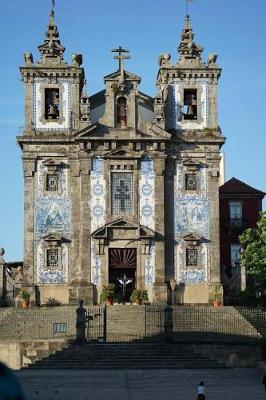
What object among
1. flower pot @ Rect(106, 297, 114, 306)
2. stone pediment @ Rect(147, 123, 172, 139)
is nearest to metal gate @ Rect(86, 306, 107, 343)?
flower pot @ Rect(106, 297, 114, 306)

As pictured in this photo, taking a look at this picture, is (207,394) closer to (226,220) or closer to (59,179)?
(59,179)

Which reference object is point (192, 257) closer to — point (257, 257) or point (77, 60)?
point (257, 257)

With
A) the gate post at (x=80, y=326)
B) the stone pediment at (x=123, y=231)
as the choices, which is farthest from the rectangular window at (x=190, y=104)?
the gate post at (x=80, y=326)

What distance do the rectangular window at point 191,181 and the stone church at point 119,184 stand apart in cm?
6

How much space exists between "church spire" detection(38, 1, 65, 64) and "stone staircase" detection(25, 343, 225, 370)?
1928 cm

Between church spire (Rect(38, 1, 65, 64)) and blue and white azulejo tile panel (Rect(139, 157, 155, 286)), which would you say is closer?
blue and white azulejo tile panel (Rect(139, 157, 155, 286))

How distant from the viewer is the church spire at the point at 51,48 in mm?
39781

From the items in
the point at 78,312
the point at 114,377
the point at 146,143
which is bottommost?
the point at 114,377

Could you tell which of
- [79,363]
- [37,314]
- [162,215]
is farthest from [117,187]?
[79,363]

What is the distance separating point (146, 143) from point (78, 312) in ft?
43.8

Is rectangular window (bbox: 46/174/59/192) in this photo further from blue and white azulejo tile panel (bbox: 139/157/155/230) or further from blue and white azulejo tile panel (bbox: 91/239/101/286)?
blue and white azulejo tile panel (bbox: 139/157/155/230)

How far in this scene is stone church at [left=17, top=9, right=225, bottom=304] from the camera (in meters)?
37.3

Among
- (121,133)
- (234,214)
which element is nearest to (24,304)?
(121,133)

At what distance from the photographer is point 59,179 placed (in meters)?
38.3
